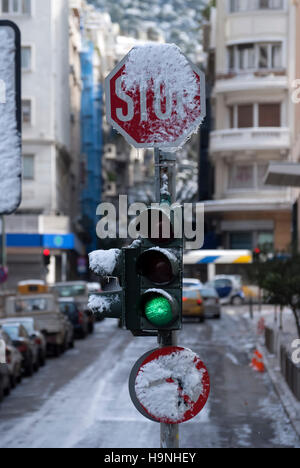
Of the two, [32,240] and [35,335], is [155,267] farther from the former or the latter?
[32,240]

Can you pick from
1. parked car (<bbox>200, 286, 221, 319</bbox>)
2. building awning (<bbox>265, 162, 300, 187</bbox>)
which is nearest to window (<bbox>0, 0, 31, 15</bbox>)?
parked car (<bbox>200, 286, 221, 319</bbox>)

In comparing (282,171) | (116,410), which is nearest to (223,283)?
(282,171)

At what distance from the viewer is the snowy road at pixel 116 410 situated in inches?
654

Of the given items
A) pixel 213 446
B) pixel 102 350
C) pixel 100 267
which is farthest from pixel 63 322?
pixel 100 267

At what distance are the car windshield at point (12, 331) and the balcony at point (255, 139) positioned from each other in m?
44.1

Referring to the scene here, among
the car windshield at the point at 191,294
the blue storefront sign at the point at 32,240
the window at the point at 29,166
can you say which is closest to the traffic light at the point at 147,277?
the car windshield at the point at 191,294

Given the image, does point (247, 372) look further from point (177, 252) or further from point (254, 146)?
point (254, 146)

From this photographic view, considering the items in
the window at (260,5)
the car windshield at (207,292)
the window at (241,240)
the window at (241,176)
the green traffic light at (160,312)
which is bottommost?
the car windshield at (207,292)

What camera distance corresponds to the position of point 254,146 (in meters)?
70.5

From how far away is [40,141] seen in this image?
65.9m

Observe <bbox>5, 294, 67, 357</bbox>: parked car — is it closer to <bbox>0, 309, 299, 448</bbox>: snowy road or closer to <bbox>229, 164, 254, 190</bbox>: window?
<bbox>0, 309, 299, 448</bbox>: snowy road

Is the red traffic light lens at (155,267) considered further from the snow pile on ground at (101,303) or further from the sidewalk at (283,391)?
the sidewalk at (283,391)

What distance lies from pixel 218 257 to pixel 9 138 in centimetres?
6507
